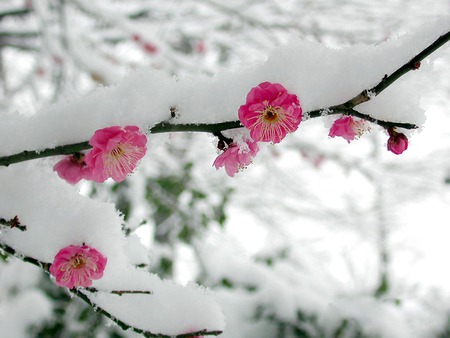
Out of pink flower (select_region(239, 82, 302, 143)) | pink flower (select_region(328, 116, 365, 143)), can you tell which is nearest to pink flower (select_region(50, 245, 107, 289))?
pink flower (select_region(239, 82, 302, 143))

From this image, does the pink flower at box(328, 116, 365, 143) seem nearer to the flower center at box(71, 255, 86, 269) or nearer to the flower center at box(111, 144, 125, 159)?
the flower center at box(111, 144, 125, 159)

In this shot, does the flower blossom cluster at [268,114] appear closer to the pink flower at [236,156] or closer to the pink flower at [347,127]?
→ the pink flower at [236,156]

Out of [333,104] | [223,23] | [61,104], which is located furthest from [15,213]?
[223,23]

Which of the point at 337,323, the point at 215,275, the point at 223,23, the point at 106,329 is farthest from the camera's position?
the point at 223,23

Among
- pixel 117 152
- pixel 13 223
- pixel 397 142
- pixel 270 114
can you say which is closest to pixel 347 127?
pixel 397 142

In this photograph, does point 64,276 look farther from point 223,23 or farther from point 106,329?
point 223,23

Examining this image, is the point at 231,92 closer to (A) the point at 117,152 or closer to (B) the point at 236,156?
(B) the point at 236,156
